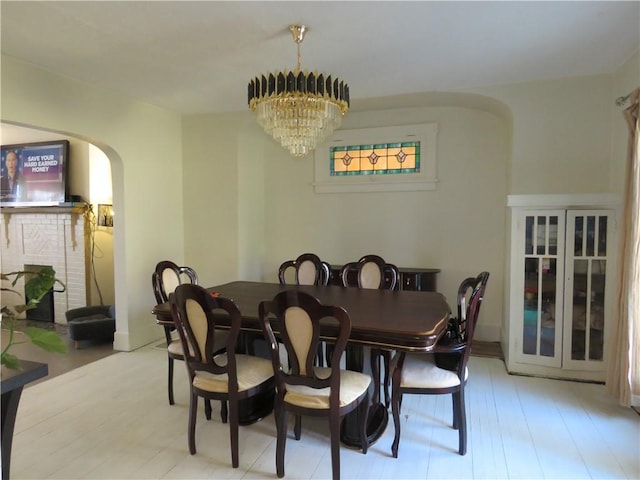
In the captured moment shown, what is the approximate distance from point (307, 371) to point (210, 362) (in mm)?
602

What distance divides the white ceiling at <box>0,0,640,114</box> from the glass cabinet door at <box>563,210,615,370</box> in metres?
1.31

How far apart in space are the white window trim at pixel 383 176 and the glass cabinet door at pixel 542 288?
135 centimetres

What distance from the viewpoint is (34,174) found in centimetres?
534

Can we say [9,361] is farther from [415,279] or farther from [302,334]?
[415,279]

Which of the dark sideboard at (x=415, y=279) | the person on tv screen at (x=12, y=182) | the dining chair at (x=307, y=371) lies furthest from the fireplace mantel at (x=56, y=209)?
the dining chair at (x=307, y=371)

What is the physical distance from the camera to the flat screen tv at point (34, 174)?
520 cm

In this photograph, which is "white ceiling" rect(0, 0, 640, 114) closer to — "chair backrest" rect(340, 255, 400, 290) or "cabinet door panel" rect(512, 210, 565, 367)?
"cabinet door panel" rect(512, 210, 565, 367)

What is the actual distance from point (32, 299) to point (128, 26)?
200cm

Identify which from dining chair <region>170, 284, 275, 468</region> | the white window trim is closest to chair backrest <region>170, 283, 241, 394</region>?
dining chair <region>170, 284, 275, 468</region>

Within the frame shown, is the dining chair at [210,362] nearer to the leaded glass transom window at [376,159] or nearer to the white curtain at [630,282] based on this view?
the white curtain at [630,282]

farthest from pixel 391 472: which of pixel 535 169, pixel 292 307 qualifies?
pixel 535 169

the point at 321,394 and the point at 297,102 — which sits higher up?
the point at 297,102

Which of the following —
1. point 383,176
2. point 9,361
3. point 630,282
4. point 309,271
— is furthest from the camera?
point 383,176

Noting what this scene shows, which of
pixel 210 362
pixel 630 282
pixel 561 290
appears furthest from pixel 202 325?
pixel 561 290
